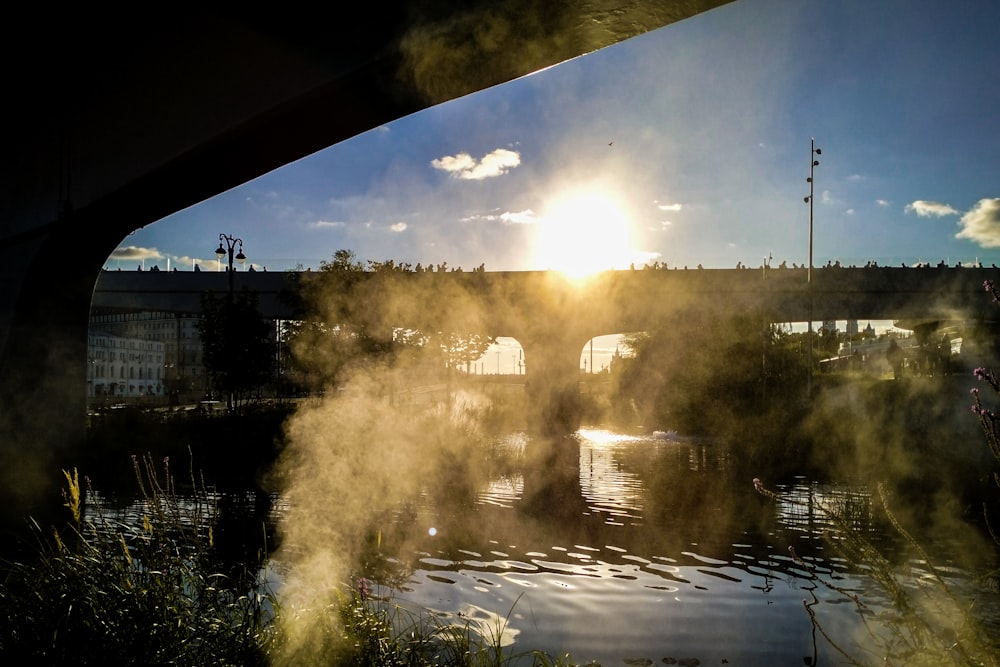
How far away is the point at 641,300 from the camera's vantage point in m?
40.2

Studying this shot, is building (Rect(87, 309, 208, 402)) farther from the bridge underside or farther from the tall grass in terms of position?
the tall grass

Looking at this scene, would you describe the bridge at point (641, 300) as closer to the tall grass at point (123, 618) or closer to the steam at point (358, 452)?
the steam at point (358, 452)

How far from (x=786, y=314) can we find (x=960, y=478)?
29675 mm

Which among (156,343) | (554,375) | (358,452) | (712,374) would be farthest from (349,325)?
(156,343)

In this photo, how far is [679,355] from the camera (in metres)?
30.7

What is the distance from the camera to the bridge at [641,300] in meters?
38.9

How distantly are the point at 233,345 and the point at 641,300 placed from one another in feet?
73.9

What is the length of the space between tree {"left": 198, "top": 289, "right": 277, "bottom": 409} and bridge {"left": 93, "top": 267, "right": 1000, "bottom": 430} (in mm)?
9501

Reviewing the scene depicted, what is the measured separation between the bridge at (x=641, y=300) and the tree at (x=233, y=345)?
9.50 m

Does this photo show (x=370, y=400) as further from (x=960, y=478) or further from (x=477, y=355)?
(x=960, y=478)

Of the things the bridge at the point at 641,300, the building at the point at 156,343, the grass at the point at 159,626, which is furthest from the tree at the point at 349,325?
the building at the point at 156,343

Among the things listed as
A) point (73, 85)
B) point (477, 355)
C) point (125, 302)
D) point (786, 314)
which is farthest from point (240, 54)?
point (125, 302)

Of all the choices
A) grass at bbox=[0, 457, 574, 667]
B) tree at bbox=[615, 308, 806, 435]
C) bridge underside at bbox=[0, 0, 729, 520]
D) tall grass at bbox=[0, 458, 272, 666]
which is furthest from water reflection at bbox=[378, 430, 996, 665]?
tree at bbox=[615, 308, 806, 435]

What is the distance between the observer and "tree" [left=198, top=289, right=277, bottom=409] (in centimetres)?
2614
